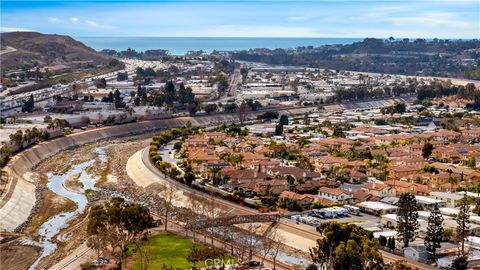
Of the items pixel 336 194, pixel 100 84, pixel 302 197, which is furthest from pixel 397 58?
pixel 302 197

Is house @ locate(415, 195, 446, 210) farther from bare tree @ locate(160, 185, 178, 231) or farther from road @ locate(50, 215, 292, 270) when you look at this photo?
bare tree @ locate(160, 185, 178, 231)

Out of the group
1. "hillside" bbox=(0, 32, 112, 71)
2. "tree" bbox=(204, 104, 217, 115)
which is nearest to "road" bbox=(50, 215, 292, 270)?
"tree" bbox=(204, 104, 217, 115)

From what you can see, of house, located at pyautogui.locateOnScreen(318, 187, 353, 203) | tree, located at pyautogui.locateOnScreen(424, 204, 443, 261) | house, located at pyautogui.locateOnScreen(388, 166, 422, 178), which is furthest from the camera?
house, located at pyautogui.locateOnScreen(388, 166, 422, 178)

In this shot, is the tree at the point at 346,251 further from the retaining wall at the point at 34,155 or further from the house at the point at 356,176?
the house at the point at 356,176

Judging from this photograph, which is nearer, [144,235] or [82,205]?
[144,235]

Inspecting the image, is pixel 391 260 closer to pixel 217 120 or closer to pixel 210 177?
pixel 210 177

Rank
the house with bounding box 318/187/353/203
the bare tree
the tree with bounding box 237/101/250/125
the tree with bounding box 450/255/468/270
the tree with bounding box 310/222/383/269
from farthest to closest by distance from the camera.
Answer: the tree with bounding box 237/101/250/125 < the house with bounding box 318/187/353/203 < the bare tree < the tree with bounding box 450/255/468/270 < the tree with bounding box 310/222/383/269

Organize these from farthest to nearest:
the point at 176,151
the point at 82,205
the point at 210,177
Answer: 1. the point at 176,151
2. the point at 210,177
3. the point at 82,205

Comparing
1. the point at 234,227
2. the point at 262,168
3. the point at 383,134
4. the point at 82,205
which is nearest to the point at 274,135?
the point at 383,134
